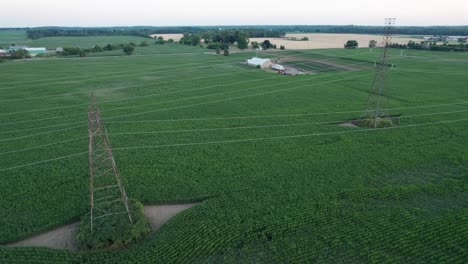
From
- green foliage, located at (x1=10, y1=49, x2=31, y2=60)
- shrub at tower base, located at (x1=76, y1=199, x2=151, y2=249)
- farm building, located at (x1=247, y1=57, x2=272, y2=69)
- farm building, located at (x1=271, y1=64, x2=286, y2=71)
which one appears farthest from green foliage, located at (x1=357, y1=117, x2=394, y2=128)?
green foliage, located at (x1=10, y1=49, x2=31, y2=60)

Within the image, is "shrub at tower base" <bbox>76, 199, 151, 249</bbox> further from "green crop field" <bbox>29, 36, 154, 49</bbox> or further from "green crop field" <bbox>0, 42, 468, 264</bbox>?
"green crop field" <bbox>29, 36, 154, 49</bbox>

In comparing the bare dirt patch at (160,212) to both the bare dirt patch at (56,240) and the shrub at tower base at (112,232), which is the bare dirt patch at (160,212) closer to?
the shrub at tower base at (112,232)

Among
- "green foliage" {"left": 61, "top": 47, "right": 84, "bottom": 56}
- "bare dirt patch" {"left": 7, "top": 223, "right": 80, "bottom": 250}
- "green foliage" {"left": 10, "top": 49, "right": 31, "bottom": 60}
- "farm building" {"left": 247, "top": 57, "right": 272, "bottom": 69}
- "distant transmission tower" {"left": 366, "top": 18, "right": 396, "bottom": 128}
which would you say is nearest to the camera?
"bare dirt patch" {"left": 7, "top": 223, "right": 80, "bottom": 250}

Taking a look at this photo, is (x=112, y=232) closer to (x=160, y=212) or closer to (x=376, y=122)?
(x=160, y=212)

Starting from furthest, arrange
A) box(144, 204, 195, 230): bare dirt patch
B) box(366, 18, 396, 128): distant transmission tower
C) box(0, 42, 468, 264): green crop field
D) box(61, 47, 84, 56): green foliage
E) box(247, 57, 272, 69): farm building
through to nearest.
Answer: box(61, 47, 84, 56): green foliage < box(247, 57, 272, 69): farm building < box(366, 18, 396, 128): distant transmission tower < box(144, 204, 195, 230): bare dirt patch < box(0, 42, 468, 264): green crop field

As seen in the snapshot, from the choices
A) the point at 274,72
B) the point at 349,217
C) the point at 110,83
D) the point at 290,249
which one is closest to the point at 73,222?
the point at 290,249

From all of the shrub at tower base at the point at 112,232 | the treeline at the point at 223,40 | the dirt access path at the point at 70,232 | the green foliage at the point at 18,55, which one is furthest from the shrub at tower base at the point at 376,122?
the green foliage at the point at 18,55
